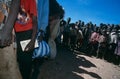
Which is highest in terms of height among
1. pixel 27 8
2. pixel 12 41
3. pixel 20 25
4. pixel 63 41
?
pixel 27 8

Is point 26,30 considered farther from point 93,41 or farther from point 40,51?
point 93,41

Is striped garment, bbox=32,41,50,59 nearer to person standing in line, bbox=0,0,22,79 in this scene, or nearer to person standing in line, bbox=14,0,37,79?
person standing in line, bbox=14,0,37,79

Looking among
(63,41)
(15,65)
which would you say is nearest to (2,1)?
(15,65)

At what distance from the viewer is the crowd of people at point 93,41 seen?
13.1 meters

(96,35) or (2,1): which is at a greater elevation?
(2,1)

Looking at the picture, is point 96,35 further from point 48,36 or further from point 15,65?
point 15,65

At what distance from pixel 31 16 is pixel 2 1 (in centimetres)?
37

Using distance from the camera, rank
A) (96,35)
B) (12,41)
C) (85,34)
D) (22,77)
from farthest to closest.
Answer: (85,34) < (96,35) < (22,77) < (12,41)

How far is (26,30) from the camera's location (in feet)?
8.04

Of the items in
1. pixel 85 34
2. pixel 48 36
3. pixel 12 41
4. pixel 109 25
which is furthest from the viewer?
pixel 109 25

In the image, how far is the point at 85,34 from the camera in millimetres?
14664

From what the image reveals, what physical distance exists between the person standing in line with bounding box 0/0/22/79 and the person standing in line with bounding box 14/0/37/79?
0.42 feet

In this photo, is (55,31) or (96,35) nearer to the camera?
(55,31)

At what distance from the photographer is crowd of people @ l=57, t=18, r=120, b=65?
13102 mm
